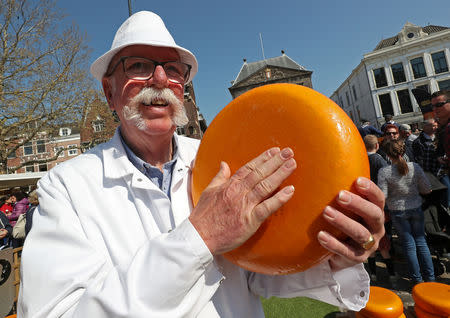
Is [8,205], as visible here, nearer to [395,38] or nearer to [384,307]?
[384,307]

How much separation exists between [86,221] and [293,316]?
2.61 m

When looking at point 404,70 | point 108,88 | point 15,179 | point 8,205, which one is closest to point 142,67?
point 108,88

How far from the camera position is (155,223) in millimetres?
1227

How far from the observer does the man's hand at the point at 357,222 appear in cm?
77

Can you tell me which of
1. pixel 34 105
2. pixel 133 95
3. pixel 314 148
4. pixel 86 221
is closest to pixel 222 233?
pixel 314 148

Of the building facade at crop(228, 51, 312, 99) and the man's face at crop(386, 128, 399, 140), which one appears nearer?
the man's face at crop(386, 128, 399, 140)

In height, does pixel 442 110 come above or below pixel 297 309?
above

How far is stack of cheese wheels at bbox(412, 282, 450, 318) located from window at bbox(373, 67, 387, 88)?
44.5 metres

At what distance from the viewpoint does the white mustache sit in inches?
57.3

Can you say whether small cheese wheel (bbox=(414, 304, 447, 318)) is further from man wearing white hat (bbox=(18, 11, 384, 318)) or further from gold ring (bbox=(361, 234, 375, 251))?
gold ring (bbox=(361, 234, 375, 251))

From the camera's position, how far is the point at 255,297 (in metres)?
1.32

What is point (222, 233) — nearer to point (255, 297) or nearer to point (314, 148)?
point (314, 148)

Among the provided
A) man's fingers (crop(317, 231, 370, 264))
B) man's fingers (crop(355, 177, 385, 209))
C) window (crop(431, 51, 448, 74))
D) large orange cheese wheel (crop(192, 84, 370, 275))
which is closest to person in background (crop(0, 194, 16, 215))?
large orange cheese wheel (crop(192, 84, 370, 275))

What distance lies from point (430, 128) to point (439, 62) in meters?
41.5
